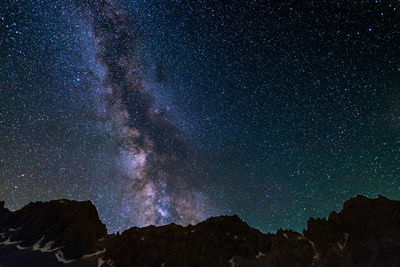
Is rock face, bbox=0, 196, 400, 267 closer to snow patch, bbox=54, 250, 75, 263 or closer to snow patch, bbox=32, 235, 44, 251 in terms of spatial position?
snow patch, bbox=54, 250, 75, 263

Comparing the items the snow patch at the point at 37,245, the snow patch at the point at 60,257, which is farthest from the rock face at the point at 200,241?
the snow patch at the point at 37,245

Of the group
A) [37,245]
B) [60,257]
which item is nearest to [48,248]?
[37,245]

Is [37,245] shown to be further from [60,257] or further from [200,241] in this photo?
[200,241]

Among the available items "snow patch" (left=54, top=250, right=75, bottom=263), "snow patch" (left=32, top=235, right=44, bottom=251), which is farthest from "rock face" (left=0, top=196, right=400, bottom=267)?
"snow patch" (left=32, top=235, right=44, bottom=251)

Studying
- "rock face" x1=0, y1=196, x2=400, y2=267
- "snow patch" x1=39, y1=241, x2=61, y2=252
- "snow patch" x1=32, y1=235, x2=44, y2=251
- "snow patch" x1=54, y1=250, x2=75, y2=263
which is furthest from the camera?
"snow patch" x1=32, y1=235, x2=44, y2=251

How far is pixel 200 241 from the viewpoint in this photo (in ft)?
160

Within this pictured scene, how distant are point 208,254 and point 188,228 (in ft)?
29.3

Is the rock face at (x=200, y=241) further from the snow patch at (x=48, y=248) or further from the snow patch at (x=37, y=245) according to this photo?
the snow patch at (x=37, y=245)

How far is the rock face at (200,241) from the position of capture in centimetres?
3972

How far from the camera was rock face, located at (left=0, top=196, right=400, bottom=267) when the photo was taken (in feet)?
130

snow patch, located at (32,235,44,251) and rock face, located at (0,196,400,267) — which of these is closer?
rock face, located at (0,196,400,267)

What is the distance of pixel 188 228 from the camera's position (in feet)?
176

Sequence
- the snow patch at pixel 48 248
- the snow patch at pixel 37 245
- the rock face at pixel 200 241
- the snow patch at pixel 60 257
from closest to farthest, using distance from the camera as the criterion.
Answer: the rock face at pixel 200 241 < the snow patch at pixel 60 257 < the snow patch at pixel 48 248 < the snow patch at pixel 37 245

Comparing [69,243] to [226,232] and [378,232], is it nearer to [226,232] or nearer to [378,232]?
[226,232]
